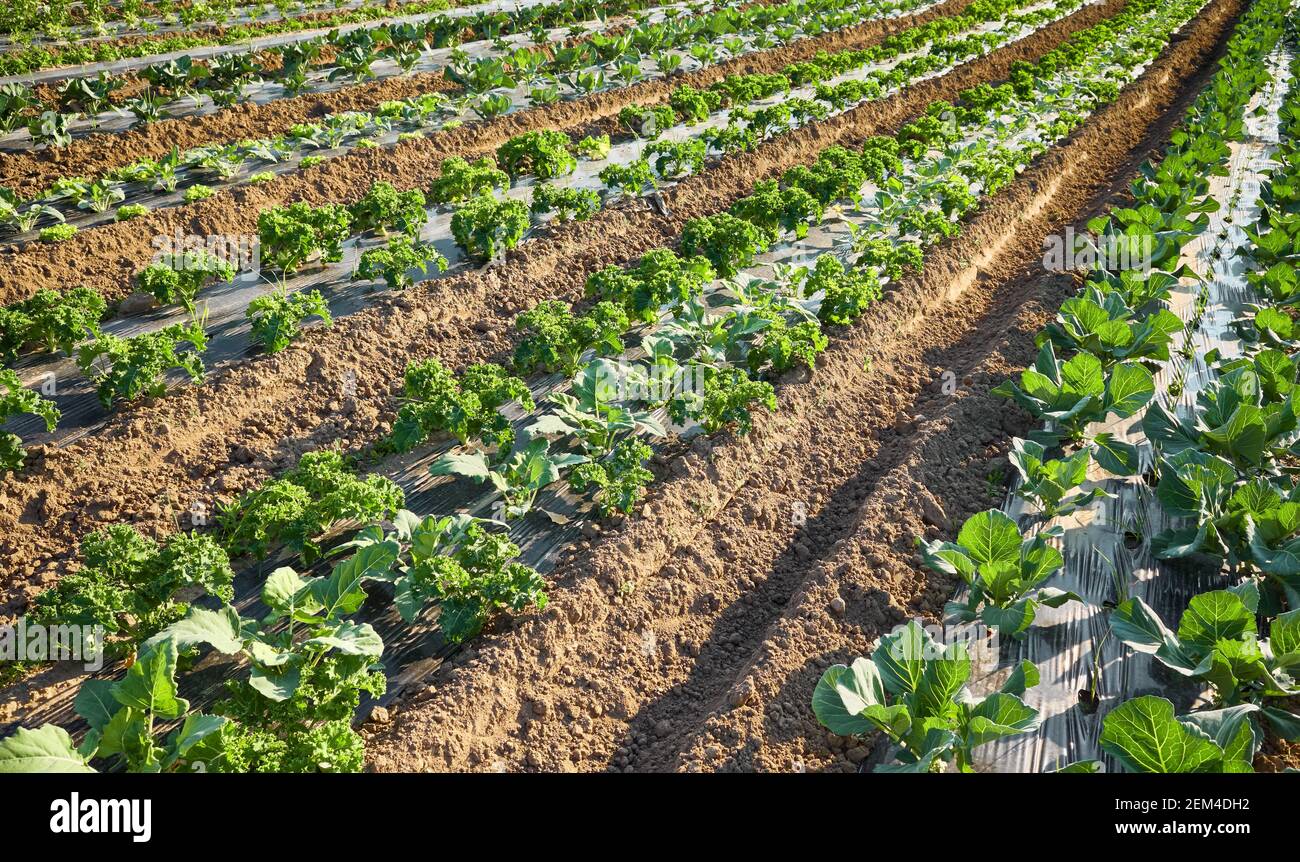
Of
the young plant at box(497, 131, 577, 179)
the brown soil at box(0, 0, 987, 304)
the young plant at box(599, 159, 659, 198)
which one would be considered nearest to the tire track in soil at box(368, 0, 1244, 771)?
the young plant at box(599, 159, 659, 198)

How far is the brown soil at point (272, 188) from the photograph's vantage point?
872 cm

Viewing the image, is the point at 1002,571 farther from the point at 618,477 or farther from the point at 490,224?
the point at 490,224

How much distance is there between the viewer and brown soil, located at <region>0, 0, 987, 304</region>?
8.72m

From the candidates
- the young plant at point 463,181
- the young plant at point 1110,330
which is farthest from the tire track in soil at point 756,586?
the young plant at point 463,181

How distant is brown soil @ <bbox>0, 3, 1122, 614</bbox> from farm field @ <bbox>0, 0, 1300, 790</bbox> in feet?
0.13

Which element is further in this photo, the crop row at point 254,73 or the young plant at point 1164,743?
the crop row at point 254,73

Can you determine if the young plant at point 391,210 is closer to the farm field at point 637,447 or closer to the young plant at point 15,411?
the farm field at point 637,447

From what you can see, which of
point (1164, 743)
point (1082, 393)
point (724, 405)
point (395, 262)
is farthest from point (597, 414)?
→ point (1164, 743)

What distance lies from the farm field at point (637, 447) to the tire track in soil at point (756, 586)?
3 centimetres

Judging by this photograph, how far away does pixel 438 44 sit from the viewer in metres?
17.6

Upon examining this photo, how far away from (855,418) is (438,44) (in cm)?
1441

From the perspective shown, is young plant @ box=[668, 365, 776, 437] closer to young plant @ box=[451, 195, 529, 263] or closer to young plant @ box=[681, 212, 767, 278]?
young plant @ box=[681, 212, 767, 278]

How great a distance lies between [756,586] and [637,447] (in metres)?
1.34

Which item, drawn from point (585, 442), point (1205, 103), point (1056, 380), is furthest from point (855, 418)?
point (1205, 103)
